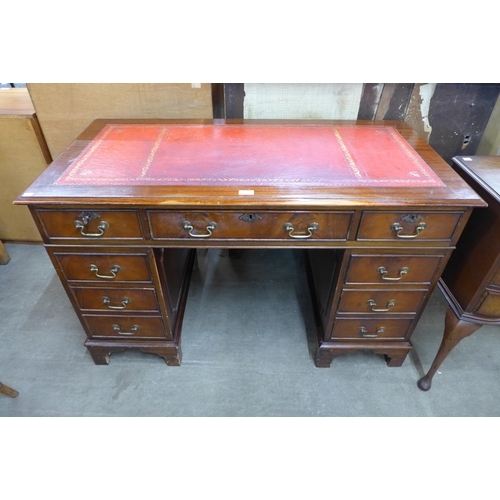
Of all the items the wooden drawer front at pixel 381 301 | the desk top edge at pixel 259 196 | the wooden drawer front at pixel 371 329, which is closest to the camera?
the desk top edge at pixel 259 196

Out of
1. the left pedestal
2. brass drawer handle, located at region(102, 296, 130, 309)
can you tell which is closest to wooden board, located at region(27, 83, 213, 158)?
the left pedestal

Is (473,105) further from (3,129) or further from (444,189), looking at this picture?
(3,129)

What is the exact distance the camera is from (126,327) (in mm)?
1448

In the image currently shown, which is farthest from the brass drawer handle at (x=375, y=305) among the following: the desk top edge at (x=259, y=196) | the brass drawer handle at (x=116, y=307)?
the brass drawer handle at (x=116, y=307)

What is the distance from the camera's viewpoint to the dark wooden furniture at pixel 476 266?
1152 mm

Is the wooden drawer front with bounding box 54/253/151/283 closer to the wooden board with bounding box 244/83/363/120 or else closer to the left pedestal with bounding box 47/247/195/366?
the left pedestal with bounding box 47/247/195/366

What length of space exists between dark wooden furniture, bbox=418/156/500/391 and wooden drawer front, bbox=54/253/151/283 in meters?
1.16

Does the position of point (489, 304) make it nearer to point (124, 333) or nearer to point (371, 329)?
point (371, 329)

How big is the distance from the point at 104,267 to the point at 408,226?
1.04 meters

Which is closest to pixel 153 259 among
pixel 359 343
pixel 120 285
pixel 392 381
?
pixel 120 285

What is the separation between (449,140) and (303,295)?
1070 mm

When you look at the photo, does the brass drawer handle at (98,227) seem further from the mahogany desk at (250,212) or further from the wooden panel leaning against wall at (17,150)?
the wooden panel leaning against wall at (17,150)

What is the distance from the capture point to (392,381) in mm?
1546

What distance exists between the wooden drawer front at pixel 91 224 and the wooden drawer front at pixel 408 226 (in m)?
0.74
